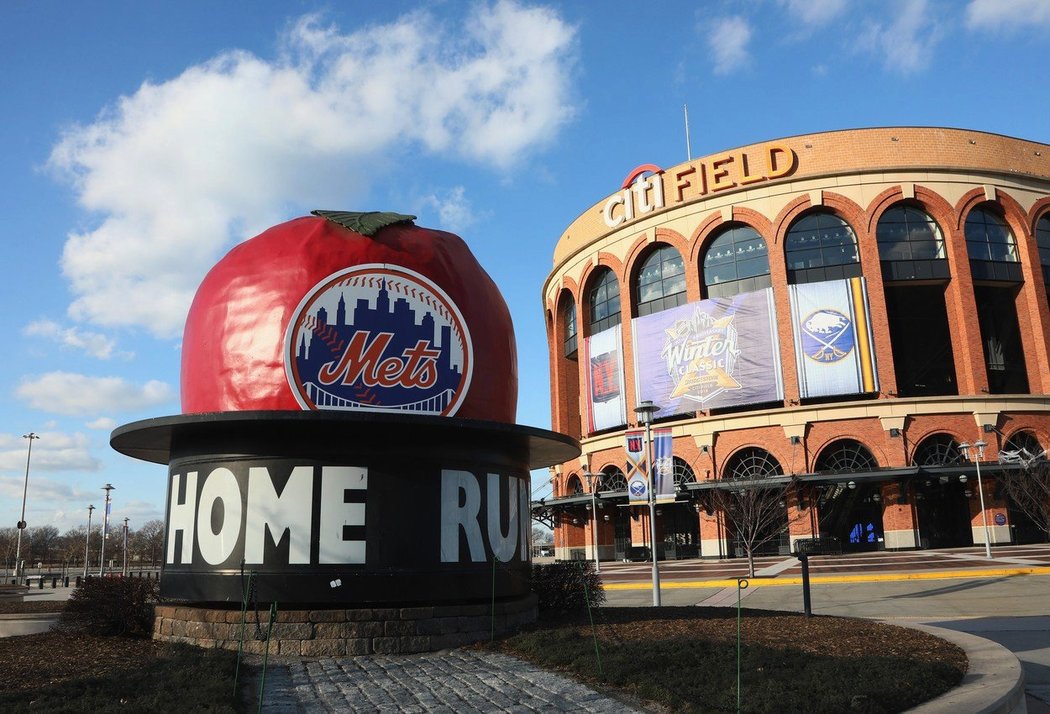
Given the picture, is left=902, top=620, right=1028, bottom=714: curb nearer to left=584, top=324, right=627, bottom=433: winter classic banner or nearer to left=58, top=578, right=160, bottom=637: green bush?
left=58, top=578, right=160, bottom=637: green bush

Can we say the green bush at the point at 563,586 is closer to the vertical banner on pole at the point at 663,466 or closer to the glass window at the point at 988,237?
the vertical banner on pole at the point at 663,466

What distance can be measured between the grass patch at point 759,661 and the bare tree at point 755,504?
25.7m

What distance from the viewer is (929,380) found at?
178ft

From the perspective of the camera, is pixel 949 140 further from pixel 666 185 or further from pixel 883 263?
pixel 666 185

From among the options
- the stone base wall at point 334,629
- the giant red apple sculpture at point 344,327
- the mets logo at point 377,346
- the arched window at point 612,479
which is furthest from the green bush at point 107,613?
the arched window at point 612,479

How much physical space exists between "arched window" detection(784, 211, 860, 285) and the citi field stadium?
0.12 metres

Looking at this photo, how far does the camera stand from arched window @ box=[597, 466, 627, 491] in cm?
5412

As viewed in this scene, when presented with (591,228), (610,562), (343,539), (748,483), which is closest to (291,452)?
(343,539)

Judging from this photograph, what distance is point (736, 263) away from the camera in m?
50.2

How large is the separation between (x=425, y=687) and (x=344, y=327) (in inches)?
231

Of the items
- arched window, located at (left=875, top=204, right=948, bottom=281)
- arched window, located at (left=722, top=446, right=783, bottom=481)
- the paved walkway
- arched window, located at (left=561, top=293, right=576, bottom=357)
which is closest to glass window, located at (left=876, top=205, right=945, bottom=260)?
arched window, located at (left=875, top=204, right=948, bottom=281)

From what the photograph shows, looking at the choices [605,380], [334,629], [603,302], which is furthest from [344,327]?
[603,302]

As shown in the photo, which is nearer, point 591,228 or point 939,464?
point 939,464

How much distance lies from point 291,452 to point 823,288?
137 feet
